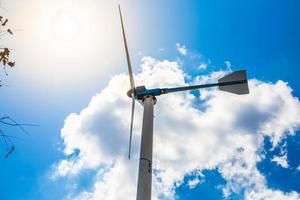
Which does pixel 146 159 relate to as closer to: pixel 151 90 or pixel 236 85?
pixel 151 90

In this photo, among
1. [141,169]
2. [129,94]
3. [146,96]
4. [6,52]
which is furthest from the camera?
[129,94]

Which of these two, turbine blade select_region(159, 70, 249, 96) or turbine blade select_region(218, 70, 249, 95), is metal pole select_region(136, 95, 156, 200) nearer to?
turbine blade select_region(159, 70, 249, 96)

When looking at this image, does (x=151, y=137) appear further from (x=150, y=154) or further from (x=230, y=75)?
(x=230, y=75)

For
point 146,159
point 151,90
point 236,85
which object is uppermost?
point 236,85

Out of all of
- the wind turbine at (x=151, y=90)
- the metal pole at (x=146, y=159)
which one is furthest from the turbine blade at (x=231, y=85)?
the metal pole at (x=146, y=159)

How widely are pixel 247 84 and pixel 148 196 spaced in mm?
14437

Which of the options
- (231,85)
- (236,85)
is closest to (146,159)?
(231,85)

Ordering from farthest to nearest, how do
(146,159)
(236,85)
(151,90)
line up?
1. (236,85)
2. (151,90)
3. (146,159)

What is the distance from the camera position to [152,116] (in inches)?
947

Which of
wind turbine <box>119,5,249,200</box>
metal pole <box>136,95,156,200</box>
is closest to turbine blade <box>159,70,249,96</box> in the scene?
wind turbine <box>119,5,249,200</box>

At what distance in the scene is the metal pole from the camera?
18.8 m

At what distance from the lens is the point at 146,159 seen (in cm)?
2066

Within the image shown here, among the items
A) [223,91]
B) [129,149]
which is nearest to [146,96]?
[129,149]

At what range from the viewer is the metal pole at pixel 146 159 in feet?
61.8
